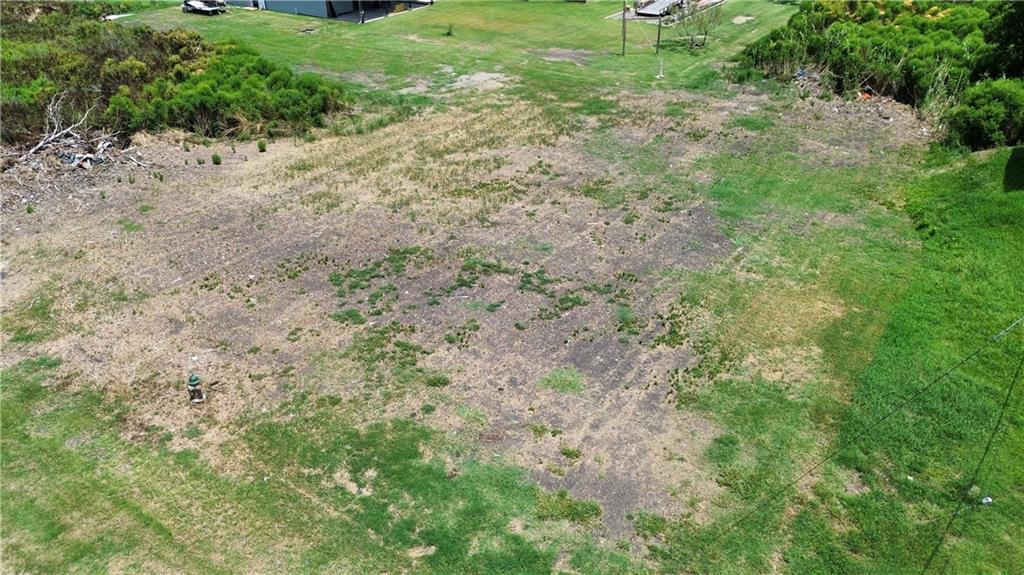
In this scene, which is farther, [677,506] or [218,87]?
[218,87]

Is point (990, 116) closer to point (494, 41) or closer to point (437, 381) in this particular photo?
point (437, 381)

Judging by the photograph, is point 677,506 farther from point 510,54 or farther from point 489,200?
point 510,54

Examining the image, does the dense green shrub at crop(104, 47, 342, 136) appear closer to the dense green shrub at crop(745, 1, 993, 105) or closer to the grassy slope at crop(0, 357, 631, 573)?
the grassy slope at crop(0, 357, 631, 573)

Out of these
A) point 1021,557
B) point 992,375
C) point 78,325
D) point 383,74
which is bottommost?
point 1021,557


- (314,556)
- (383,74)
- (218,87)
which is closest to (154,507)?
(314,556)

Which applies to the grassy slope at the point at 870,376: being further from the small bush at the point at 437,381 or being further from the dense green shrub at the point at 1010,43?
the dense green shrub at the point at 1010,43

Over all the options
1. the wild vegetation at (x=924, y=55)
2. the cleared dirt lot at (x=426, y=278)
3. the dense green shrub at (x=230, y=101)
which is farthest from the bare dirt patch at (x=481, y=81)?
the wild vegetation at (x=924, y=55)

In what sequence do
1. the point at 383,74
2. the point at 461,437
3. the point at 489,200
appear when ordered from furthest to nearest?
1. the point at 383,74
2. the point at 489,200
3. the point at 461,437

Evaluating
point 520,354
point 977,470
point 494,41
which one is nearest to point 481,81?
point 494,41
